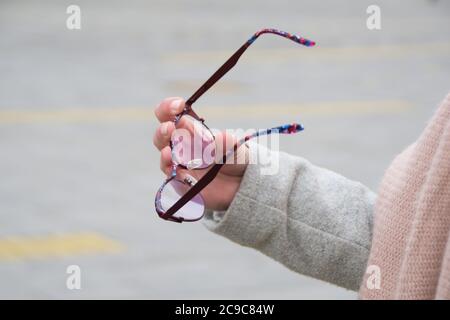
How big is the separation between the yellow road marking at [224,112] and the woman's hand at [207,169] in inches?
149

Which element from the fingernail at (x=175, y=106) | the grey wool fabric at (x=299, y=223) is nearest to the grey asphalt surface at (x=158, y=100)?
the grey wool fabric at (x=299, y=223)

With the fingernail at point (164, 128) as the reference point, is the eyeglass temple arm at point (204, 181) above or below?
below

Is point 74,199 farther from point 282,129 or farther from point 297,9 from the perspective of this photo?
point 297,9

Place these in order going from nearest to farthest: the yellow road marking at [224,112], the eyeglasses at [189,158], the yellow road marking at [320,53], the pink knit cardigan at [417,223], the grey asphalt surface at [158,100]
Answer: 1. the pink knit cardigan at [417,223]
2. the eyeglasses at [189,158]
3. the grey asphalt surface at [158,100]
4. the yellow road marking at [224,112]
5. the yellow road marking at [320,53]

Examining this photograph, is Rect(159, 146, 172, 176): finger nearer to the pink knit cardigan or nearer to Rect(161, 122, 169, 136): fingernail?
Rect(161, 122, 169, 136): fingernail

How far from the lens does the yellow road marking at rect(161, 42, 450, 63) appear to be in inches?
262

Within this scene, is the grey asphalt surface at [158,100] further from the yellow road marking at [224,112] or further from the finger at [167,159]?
the finger at [167,159]

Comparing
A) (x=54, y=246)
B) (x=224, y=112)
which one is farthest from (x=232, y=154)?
(x=224, y=112)

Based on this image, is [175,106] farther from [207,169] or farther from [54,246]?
[54,246]

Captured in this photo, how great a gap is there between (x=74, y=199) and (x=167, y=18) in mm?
4069

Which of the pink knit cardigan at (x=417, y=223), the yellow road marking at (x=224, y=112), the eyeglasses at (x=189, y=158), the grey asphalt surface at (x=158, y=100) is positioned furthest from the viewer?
the yellow road marking at (x=224, y=112)

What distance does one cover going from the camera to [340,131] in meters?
5.32

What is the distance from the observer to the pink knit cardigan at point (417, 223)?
1.26 meters
